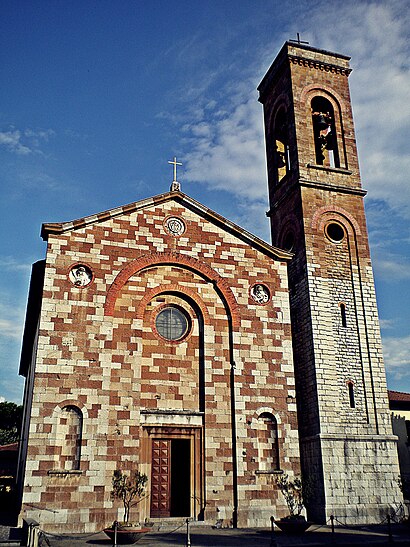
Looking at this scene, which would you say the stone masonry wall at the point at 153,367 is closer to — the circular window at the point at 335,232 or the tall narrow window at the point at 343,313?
the tall narrow window at the point at 343,313

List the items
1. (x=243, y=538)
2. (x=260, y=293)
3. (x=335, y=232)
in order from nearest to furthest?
(x=243, y=538)
(x=260, y=293)
(x=335, y=232)

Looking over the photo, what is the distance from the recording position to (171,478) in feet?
57.6

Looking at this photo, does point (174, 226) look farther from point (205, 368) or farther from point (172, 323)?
point (205, 368)

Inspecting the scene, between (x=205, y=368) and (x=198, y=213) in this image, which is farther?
(x=198, y=213)

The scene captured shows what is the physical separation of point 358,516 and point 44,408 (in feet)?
37.3

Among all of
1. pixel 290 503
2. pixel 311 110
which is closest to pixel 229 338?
pixel 290 503

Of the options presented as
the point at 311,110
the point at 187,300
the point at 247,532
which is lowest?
the point at 247,532

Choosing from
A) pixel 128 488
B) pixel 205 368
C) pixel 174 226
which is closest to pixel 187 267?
pixel 174 226

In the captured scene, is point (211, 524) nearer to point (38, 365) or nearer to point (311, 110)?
point (38, 365)

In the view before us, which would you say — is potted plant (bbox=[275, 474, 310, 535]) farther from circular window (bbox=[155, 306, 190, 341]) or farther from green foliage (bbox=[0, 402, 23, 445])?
green foliage (bbox=[0, 402, 23, 445])

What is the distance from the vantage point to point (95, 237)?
19.2 metres

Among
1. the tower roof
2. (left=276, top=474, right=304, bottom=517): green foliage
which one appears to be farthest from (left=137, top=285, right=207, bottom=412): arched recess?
the tower roof

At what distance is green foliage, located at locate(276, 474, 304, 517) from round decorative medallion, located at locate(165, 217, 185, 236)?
31.5 ft

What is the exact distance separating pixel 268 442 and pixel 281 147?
15094mm
